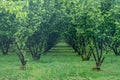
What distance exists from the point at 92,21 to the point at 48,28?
20.5ft

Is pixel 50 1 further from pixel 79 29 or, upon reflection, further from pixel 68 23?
pixel 79 29

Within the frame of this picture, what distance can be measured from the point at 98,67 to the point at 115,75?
74.2 inches

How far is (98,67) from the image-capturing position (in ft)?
51.2

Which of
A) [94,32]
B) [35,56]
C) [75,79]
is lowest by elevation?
[35,56]

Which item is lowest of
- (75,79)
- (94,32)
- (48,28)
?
(48,28)

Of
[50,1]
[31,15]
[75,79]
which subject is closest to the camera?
[75,79]

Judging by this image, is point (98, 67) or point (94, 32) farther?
point (98, 67)

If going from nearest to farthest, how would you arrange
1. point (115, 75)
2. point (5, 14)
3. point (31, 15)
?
point (115, 75), point (5, 14), point (31, 15)

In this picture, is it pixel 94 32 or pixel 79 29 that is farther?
pixel 79 29

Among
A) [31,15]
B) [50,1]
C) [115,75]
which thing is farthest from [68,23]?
[115,75]

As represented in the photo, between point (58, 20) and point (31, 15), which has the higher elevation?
point (31, 15)

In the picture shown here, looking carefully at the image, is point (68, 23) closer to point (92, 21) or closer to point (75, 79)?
point (92, 21)

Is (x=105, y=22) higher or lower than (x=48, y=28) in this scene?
higher

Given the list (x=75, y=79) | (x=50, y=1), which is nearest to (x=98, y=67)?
(x=75, y=79)
